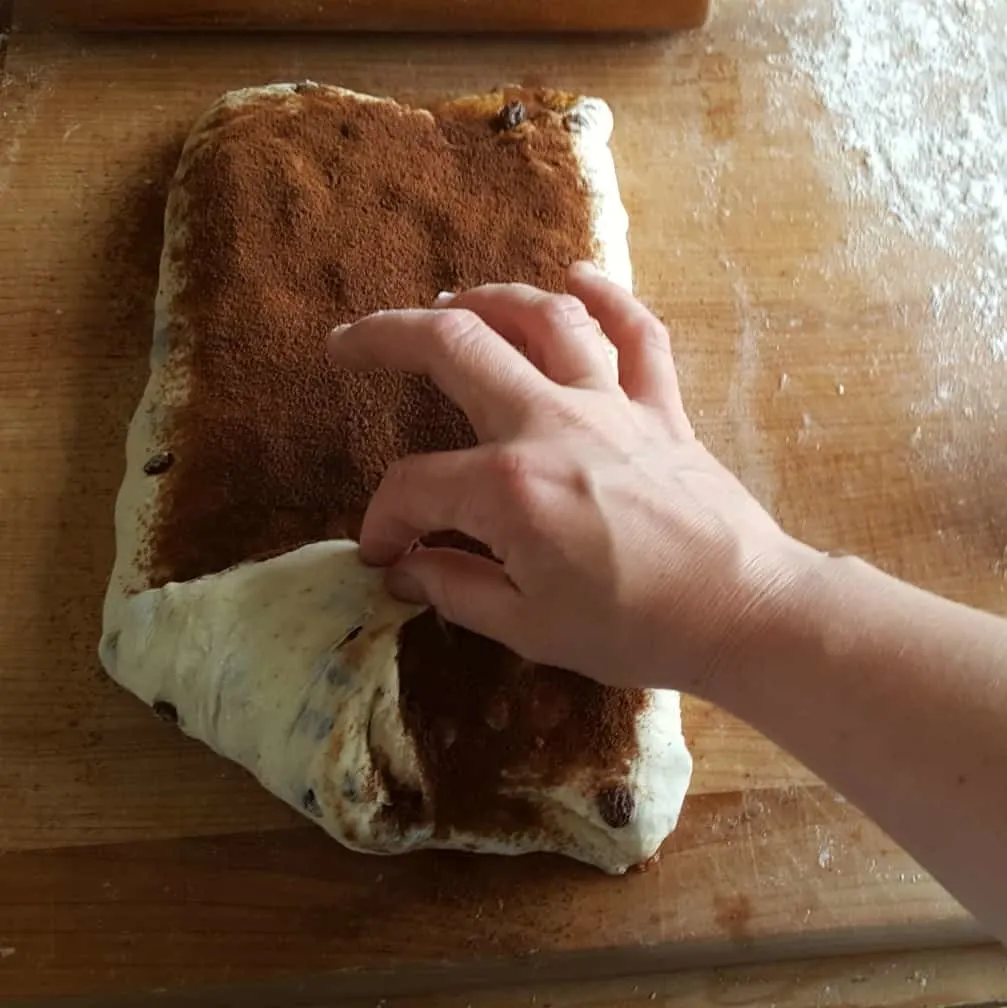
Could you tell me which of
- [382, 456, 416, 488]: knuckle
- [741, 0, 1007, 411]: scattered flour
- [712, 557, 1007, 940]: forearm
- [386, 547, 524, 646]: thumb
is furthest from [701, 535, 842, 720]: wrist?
[741, 0, 1007, 411]: scattered flour

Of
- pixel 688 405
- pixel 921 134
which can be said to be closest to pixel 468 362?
pixel 688 405

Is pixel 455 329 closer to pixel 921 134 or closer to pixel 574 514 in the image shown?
pixel 574 514

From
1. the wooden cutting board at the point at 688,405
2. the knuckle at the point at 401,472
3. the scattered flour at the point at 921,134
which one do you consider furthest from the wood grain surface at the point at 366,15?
the knuckle at the point at 401,472

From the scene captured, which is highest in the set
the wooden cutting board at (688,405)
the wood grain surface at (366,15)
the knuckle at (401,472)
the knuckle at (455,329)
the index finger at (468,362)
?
the wood grain surface at (366,15)

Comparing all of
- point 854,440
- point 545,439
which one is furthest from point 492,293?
point 854,440

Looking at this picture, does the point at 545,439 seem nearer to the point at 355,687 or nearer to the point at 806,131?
the point at 355,687

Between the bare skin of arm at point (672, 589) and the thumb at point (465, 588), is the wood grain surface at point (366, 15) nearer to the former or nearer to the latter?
the bare skin of arm at point (672, 589)
